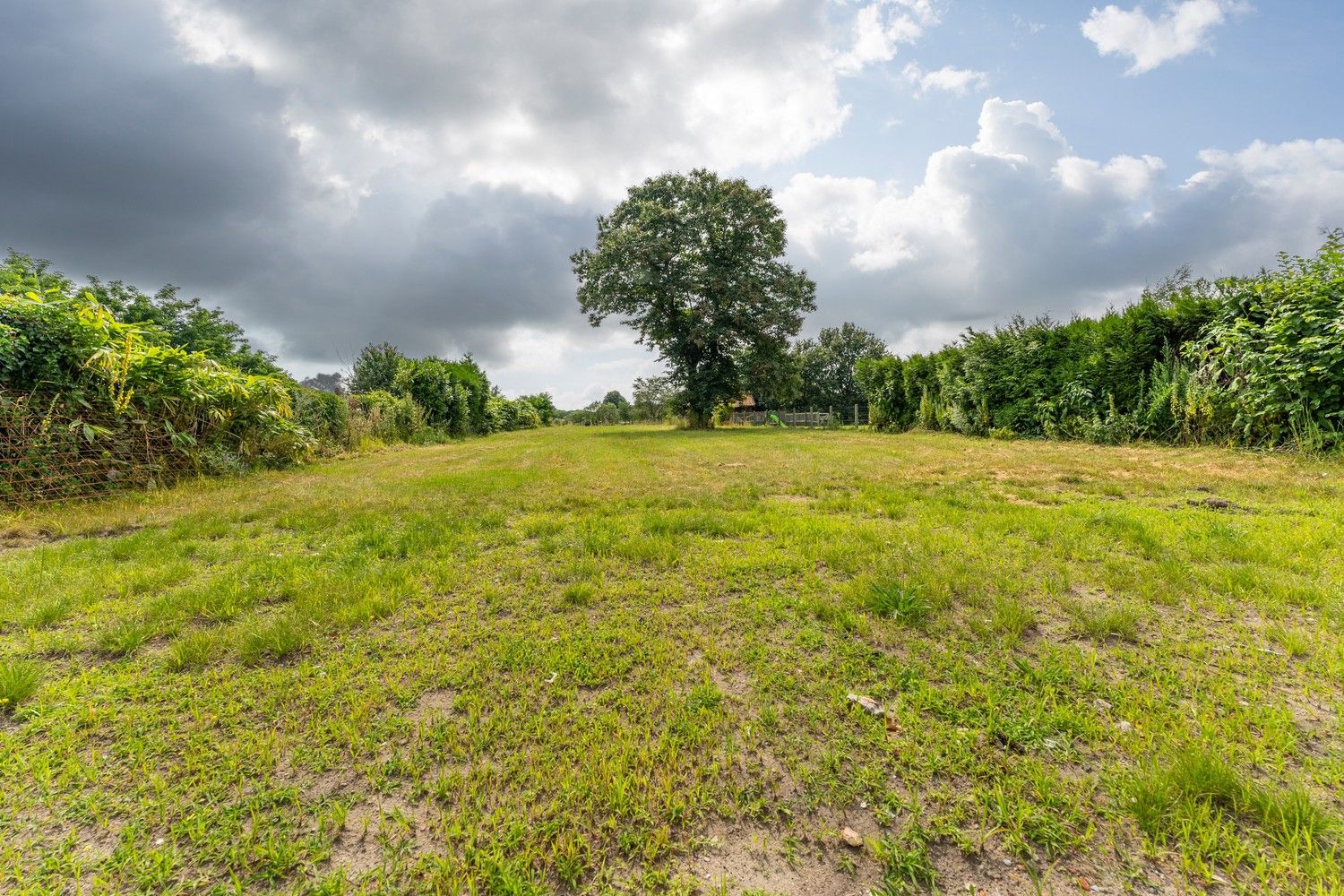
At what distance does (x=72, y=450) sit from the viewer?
5707mm

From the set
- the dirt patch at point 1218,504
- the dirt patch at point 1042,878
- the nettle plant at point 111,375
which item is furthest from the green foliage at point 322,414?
the dirt patch at point 1218,504

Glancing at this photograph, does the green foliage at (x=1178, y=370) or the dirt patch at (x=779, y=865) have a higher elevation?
the green foliage at (x=1178, y=370)

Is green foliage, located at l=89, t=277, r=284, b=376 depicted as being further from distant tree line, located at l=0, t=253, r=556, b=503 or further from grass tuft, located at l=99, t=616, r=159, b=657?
grass tuft, located at l=99, t=616, r=159, b=657

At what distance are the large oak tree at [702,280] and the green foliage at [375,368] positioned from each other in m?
10.5

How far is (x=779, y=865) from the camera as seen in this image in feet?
4.40

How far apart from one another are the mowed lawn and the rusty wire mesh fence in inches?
77.2

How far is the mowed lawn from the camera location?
1.34 meters

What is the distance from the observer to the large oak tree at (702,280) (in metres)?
25.0

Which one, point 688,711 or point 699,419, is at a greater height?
point 699,419

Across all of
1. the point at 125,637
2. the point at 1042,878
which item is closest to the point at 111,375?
the point at 125,637

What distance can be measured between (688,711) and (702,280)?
2510 cm

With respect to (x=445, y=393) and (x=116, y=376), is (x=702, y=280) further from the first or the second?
(x=116, y=376)

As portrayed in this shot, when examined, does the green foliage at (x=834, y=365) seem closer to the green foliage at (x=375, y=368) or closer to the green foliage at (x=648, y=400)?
the green foliage at (x=648, y=400)

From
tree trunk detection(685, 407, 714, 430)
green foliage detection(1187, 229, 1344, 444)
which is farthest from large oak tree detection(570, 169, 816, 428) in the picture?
green foliage detection(1187, 229, 1344, 444)
